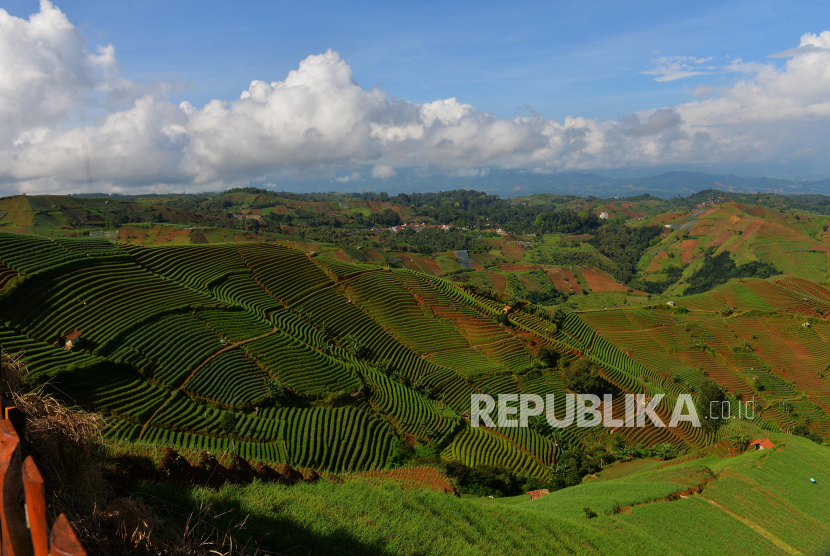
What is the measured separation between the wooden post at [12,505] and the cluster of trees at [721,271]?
129m

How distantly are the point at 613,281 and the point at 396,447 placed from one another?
100639 mm

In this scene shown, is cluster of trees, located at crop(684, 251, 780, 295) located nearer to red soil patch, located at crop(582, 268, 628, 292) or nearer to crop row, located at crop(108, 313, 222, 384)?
red soil patch, located at crop(582, 268, 628, 292)

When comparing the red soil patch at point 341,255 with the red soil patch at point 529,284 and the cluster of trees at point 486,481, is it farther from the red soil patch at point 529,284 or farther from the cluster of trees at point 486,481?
the cluster of trees at point 486,481

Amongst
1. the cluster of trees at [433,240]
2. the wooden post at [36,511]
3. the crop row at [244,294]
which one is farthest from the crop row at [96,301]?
the cluster of trees at [433,240]

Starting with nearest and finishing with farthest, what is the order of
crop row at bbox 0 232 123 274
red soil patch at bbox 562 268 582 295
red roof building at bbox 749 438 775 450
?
red roof building at bbox 749 438 775 450, crop row at bbox 0 232 123 274, red soil patch at bbox 562 268 582 295

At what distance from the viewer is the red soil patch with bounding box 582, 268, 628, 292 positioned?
343ft

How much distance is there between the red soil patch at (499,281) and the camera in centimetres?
10056

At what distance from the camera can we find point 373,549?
9.19 metres

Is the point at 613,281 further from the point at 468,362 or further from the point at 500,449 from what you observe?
the point at 500,449

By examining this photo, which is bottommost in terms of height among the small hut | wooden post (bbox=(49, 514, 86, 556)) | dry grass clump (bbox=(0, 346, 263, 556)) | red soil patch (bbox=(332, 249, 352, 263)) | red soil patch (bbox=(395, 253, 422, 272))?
red soil patch (bbox=(395, 253, 422, 272))

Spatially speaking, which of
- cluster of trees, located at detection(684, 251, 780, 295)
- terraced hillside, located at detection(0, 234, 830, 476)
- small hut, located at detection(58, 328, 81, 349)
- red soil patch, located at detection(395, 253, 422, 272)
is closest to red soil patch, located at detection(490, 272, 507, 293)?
red soil patch, located at detection(395, 253, 422, 272)

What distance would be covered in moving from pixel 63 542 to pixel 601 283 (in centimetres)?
11736

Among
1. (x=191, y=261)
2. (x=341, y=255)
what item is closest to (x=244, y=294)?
(x=191, y=261)

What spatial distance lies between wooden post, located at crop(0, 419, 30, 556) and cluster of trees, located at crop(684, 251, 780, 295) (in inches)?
5097
